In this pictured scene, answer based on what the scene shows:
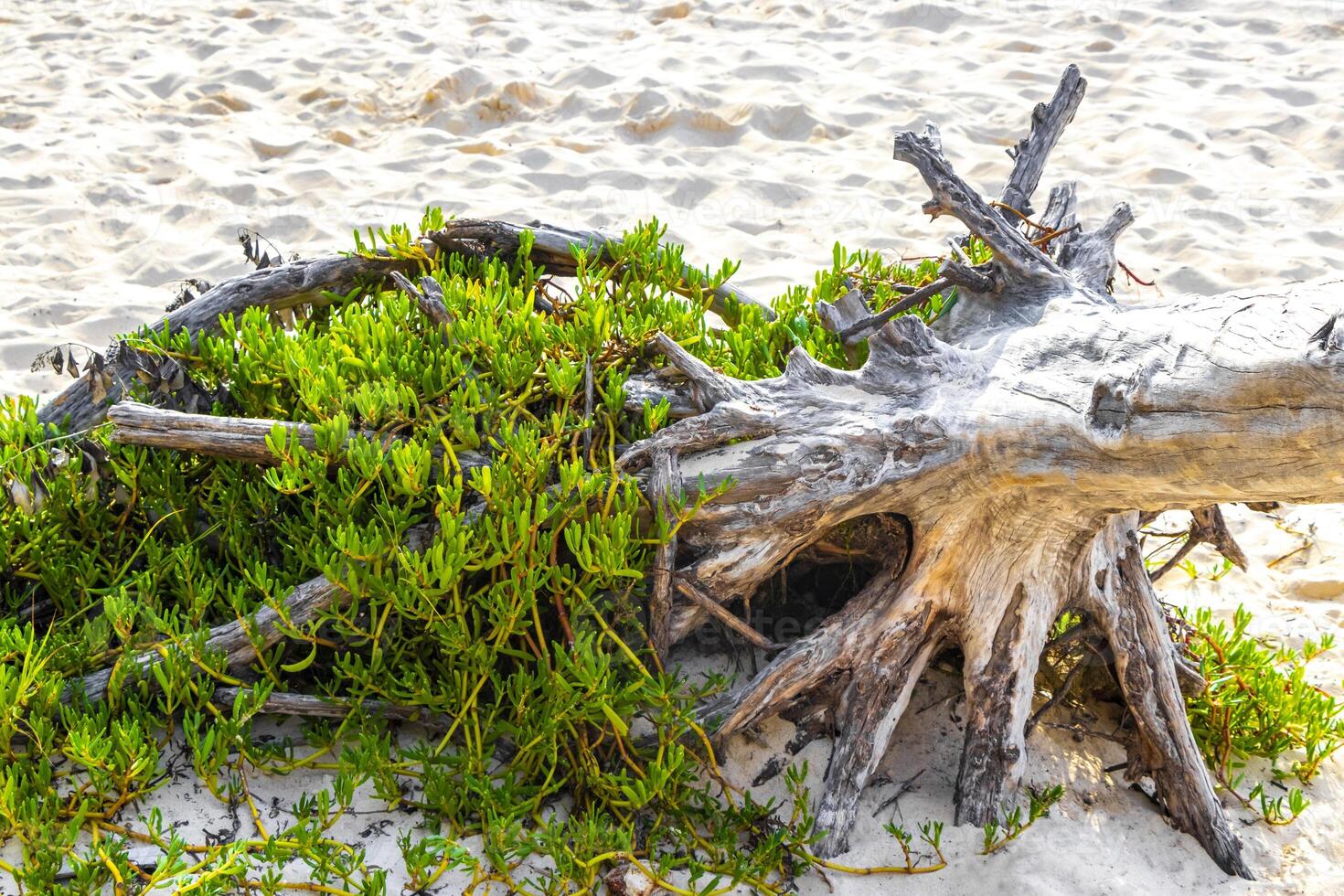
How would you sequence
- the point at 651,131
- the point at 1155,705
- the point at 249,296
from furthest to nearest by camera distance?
the point at 651,131, the point at 249,296, the point at 1155,705

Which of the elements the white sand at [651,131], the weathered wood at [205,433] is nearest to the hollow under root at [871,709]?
the weathered wood at [205,433]

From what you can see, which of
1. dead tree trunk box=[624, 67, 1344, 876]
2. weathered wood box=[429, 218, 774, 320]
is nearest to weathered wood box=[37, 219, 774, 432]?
weathered wood box=[429, 218, 774, 320]

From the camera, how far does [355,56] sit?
8.64 meters

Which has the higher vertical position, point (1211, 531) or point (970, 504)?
point (970, 504)

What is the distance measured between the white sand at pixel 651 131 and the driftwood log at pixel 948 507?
136 centimetres

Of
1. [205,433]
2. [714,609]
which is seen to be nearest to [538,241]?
[205,433]

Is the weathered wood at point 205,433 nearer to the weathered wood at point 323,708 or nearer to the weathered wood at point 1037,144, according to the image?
the weathered wood at point 323,708

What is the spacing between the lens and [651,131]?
25.6 feet

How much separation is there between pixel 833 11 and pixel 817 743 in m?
7.78

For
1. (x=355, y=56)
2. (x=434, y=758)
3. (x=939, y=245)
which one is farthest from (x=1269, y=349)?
(x=355, y=56)

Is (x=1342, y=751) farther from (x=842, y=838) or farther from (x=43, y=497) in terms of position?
(x=43, y=497)

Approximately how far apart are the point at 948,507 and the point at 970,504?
0.05 m

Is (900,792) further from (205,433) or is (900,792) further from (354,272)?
(354,272)

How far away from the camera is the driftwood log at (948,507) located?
8.80 feet
